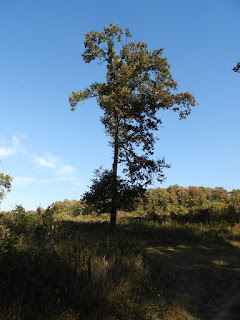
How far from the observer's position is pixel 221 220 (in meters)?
15.4

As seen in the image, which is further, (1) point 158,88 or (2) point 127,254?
(1) point 158,88

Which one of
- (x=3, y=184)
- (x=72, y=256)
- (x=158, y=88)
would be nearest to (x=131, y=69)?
(x=158, y=88)

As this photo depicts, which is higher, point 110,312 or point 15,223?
point 15,223

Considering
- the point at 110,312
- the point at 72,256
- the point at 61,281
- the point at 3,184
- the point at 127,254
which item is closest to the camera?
the point at 110,312

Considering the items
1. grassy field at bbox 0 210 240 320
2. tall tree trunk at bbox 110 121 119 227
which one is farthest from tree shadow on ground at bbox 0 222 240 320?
tall tree trunk at bbox 110 121 119 227

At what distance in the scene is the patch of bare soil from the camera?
5273mm

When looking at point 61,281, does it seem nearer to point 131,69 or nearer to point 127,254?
point 127,254

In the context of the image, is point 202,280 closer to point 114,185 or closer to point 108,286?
point 108,286

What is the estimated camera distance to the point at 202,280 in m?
A: 6.96

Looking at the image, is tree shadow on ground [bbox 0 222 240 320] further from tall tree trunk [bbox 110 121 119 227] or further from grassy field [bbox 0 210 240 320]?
tall tree trunk [bbox 110 121 119 227]

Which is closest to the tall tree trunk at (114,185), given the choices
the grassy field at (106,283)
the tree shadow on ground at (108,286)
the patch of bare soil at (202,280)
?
the patch of bare soil at (202,280)

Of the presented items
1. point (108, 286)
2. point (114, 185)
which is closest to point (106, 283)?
point (108, 286)

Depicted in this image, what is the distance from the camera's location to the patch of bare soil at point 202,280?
5.27m

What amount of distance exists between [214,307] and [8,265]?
4.77 m
